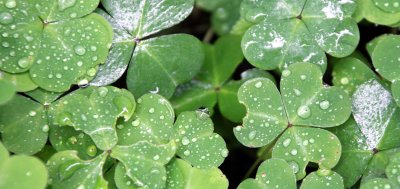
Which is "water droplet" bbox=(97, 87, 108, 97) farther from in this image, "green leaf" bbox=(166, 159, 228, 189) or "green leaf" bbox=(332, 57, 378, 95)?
"green leaf" bbox=(332, 57, 378, 95)

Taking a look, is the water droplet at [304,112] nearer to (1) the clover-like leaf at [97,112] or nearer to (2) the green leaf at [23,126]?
(1) the clover-like leaf at [97,112]

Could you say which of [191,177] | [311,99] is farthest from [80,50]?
[311,99]

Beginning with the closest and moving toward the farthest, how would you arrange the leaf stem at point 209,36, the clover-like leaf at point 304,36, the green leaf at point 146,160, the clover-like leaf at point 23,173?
the clover-like leaf at point 23,173, the green leaf at point 146,160, the clover-like leaf at point 304,36, the leaf stem at point 209,36

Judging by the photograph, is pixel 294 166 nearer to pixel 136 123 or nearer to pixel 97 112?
pixel 136 123

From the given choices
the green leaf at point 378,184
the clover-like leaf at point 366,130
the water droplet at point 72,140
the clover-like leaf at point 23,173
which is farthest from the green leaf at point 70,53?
the green leaf at point 378,184

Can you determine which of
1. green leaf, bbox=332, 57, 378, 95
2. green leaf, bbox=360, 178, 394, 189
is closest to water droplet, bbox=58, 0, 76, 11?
green leaf, bbox=332, 57, 378, 95

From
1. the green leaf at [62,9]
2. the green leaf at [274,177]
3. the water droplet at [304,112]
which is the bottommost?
the green leaf at [274,177]
